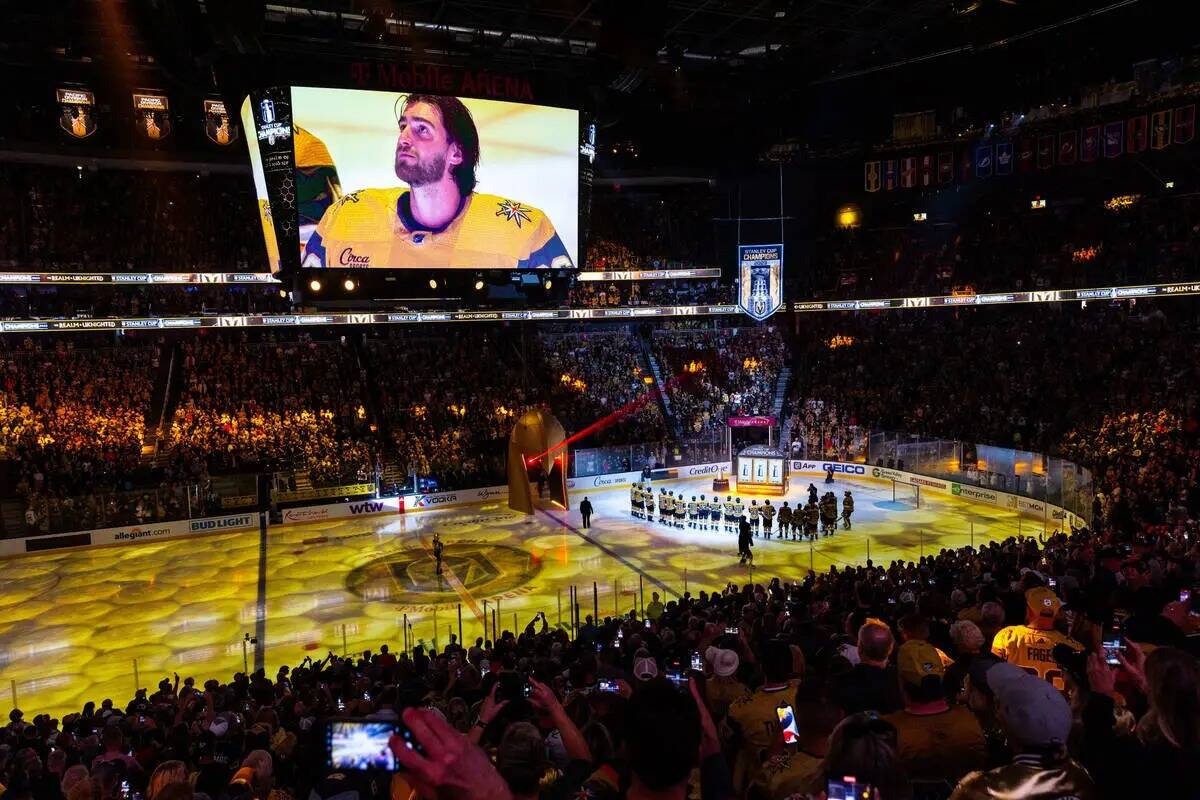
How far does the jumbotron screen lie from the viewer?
2002 centimetres

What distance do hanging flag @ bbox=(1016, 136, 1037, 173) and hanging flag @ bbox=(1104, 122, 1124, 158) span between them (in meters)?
2.71

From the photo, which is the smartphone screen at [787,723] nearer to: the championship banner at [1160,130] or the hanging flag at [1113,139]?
the championship banner at [1160,130]

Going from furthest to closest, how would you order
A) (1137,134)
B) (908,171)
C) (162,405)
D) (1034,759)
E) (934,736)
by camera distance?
(908,171), (162,405), (1137,134), (934,736), (1034,759)

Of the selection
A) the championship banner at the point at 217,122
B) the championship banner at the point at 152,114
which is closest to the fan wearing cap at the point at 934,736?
the championship banner at the point at 217,122

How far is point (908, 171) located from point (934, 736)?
4021cm

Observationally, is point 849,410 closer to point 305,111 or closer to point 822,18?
point 822,18

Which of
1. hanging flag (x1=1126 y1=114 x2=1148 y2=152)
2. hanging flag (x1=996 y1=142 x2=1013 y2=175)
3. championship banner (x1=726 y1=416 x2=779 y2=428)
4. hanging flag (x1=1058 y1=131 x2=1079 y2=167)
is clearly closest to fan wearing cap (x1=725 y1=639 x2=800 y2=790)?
championship banner (x1=726 y1=416 x2=779 y2=428)

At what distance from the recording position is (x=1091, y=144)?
3359cm

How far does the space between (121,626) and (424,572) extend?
7301mm

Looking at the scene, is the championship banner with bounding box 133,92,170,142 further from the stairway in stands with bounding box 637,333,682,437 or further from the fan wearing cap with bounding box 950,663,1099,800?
the fan wearing cap with bounding box 950,663,1099,800

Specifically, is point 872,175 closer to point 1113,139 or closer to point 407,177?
point 1113,139

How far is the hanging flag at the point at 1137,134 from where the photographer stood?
32062 mm

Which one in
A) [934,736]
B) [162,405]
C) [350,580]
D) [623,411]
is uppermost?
[162,405]

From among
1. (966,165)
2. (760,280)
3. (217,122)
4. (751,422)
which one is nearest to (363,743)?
(217,122)
